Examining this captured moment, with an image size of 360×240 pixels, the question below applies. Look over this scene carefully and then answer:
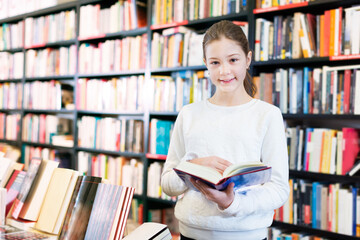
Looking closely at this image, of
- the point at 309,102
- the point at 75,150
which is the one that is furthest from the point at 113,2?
the point at 309,102

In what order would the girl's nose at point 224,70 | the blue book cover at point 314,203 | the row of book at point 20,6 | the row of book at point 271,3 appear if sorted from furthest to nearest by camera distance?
1. the row of book at point 20,6
2. the row of book at point 271,3
3. the blue book cover at point 314,203
4. the girl's nose at point 224,70

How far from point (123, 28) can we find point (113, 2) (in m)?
0.42

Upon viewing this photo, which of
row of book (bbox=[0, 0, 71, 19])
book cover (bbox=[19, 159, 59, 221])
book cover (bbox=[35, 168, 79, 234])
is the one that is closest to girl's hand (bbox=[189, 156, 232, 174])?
book cover (bbox=[35, 168, 79, 234])

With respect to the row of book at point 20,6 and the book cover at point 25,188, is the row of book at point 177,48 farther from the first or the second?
the row of book at point 20,6

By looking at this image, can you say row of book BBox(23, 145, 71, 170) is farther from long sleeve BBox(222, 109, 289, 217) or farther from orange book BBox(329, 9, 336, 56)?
long sleeve BBox(222, 109, 289, 217)

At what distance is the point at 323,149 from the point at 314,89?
35 cm

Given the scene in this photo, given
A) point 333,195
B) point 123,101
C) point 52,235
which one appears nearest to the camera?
point 52,235

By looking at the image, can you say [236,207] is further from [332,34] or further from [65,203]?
[332,34]

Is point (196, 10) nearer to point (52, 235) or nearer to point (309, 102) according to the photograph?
point (309, 102)

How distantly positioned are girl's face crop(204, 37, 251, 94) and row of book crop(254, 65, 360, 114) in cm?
113

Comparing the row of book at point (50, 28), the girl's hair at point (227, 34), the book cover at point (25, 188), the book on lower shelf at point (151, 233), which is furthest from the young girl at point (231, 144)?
the row of book at point (50, 28)

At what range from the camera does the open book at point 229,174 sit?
0.90 meters

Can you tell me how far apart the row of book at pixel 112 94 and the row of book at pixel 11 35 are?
49.3 inches

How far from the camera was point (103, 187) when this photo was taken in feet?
3.74
